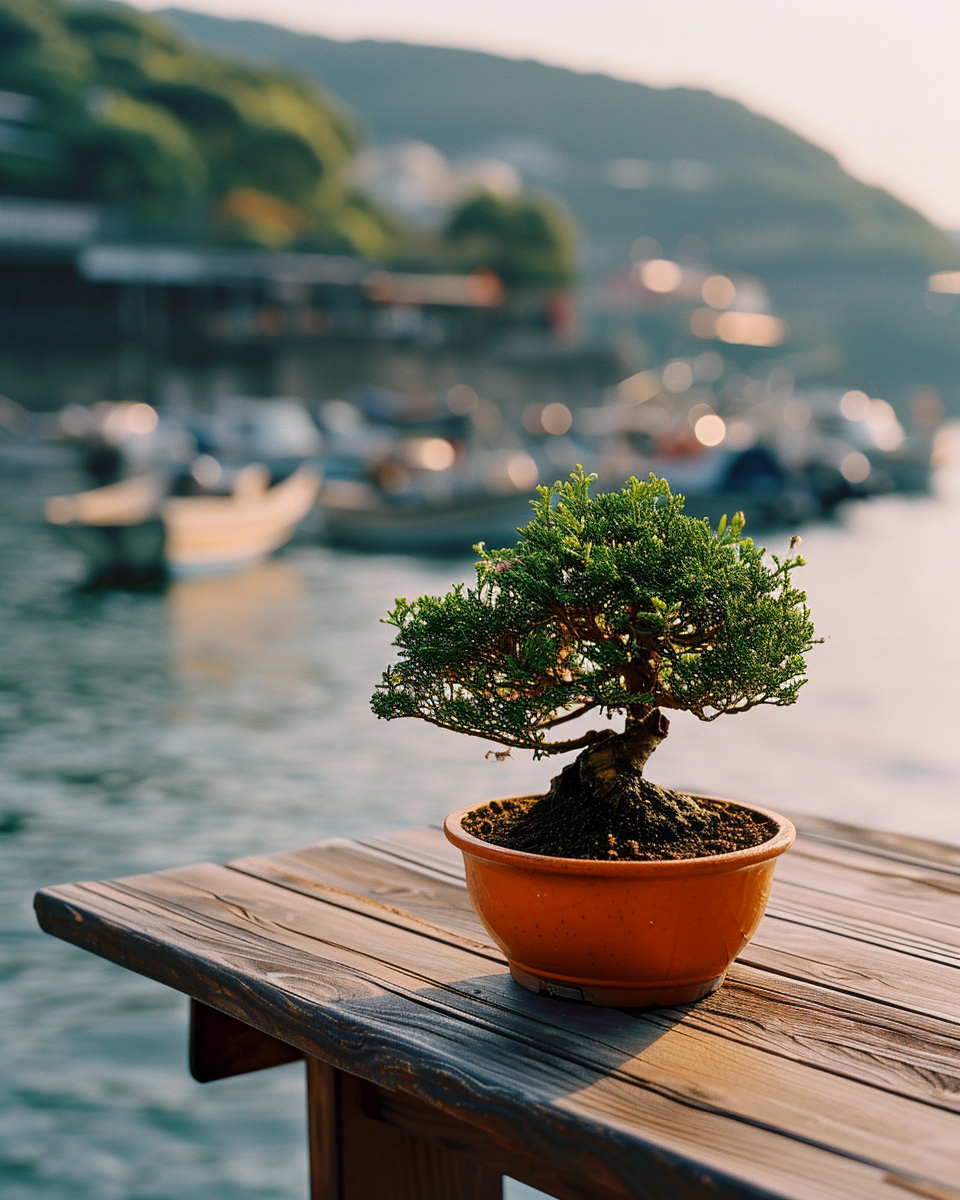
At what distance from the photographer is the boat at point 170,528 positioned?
18.9 meters

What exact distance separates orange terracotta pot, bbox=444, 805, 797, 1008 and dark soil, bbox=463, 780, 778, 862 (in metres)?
0.06

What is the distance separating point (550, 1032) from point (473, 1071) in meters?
0.19

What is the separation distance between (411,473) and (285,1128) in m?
25.1

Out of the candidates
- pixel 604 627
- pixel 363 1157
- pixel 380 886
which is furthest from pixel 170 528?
pixel 604 627

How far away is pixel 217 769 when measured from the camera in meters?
9.41

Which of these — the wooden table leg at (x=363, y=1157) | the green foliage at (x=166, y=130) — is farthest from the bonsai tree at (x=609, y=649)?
the green foliage at (x=166, y=130)

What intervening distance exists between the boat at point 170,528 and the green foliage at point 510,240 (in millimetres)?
54083

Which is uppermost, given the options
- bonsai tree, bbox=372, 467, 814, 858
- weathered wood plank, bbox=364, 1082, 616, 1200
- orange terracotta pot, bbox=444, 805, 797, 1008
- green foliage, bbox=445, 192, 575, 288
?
green foliage, bbox=445, 192, 575, 288

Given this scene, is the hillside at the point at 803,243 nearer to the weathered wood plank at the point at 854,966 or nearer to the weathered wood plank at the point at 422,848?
the weathered wood plank at the point at 422,848

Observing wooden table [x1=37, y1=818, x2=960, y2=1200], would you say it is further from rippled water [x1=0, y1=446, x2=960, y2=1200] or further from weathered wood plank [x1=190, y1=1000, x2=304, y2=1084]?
rippled water [x1=0, y1=446, x2=960, y2=1200]

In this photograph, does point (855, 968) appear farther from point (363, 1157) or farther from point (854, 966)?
point (363, 1157)

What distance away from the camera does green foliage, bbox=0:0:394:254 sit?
65.5 m

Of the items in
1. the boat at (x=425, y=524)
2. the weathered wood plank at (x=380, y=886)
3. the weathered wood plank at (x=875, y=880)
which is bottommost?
the boat at (x=425, y=524)

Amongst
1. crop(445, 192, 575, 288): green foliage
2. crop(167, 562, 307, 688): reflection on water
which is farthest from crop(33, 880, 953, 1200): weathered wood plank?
crop(445, 192, 575, 288): green foliage
